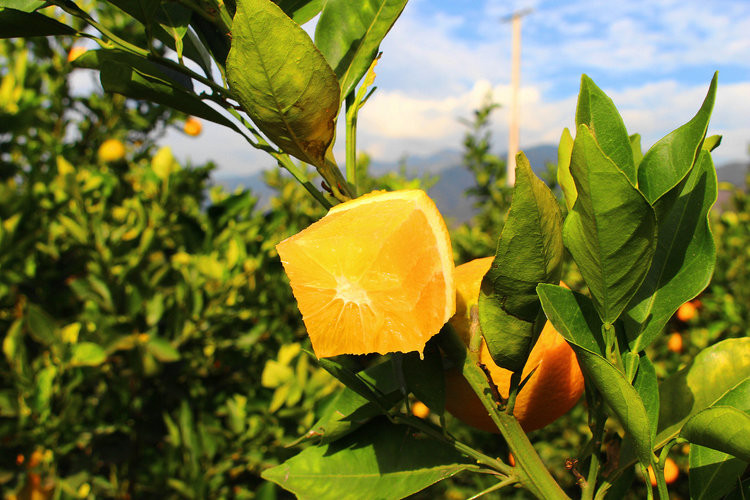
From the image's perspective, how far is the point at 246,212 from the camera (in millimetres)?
1955

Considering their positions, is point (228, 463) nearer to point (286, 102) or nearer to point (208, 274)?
point (208, 274)

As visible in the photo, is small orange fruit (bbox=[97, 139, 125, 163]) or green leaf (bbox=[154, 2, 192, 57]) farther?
small orange fruit (bbox=[97, 139, 125, 163])

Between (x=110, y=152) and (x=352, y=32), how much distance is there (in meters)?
2.18

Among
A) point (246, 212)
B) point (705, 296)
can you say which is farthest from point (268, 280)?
point (705, 296)

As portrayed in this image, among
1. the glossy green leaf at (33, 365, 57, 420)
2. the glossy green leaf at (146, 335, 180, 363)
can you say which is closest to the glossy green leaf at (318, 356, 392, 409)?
the glossy green leaf at (146, 335, 180, 363)

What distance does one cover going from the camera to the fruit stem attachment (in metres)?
0.40

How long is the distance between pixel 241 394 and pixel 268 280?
15.3 inches

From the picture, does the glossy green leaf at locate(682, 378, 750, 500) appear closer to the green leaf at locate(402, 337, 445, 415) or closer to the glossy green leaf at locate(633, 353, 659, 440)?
the glossy green leaf at locate(633, 353, 659, 440)

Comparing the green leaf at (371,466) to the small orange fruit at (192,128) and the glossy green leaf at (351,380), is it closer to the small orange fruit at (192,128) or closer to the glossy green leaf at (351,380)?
the glossy green leaf at (351,380)

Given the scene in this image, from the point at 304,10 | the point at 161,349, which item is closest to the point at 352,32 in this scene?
the point at 304,10

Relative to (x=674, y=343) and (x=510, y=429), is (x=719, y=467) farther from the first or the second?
(x=674, y=343)

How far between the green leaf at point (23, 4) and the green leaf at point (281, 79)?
8.2 inches

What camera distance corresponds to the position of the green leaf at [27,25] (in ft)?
1.49

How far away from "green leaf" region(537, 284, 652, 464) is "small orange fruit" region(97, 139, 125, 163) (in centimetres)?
235
